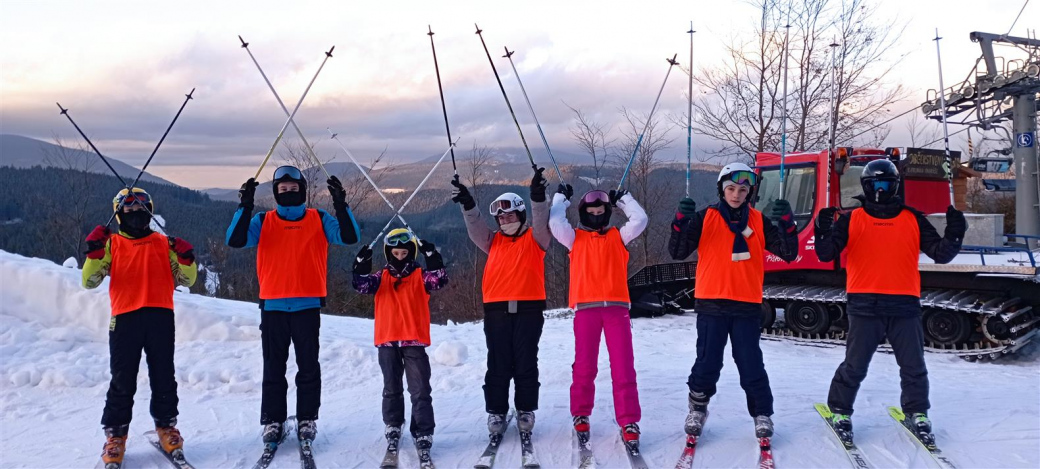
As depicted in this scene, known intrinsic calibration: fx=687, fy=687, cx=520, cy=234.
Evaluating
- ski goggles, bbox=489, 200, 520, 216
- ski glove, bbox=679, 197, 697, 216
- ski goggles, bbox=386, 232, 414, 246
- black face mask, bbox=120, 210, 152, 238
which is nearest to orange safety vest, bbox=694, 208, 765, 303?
ski glove, bbox=679, 197, 697, 216

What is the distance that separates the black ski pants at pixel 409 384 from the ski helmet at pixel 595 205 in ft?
4.85

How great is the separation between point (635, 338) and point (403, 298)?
583 centimetres

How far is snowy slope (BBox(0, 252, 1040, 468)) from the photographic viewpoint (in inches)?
189

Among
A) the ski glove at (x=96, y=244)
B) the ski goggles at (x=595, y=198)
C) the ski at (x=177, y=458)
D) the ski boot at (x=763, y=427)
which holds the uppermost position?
the ski goggles at (x=595, y=198)

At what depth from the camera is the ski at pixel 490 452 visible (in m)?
4.55

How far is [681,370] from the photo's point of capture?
752cm

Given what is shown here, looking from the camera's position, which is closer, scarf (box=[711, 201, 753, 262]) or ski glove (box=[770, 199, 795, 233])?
scarf (box=[711, 201, 753, 262])

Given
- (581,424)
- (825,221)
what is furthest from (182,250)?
(825,221)

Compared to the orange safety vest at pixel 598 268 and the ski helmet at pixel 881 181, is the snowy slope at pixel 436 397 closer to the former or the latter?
the orange safety vest at pixel 598 268

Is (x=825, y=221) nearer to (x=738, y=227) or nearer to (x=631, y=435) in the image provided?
(x=738, y=227)

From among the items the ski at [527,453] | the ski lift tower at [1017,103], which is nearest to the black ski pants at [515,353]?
the ski at [527,453]

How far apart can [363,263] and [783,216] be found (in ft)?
9.77

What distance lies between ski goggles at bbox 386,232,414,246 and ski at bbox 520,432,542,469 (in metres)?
1.61

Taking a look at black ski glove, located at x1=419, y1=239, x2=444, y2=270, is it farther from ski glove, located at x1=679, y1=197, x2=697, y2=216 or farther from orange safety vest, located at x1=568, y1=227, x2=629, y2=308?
ski glove, located at x1=679, y1=197, x2=697, y2=216
